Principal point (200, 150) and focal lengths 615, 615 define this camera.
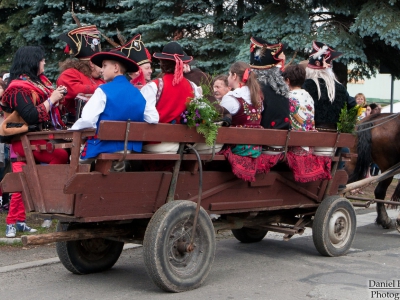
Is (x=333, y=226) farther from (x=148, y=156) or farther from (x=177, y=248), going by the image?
(x=148, y=156)

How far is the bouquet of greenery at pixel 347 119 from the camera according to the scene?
689cm

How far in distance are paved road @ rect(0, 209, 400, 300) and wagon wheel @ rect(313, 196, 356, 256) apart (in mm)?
145

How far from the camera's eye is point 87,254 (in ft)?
19.6

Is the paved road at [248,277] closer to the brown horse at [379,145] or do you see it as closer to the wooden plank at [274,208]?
the wooden plank at [274,208]

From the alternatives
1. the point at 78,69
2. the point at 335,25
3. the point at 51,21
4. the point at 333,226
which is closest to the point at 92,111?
the point at 78,69

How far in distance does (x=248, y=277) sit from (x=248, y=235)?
1740mm

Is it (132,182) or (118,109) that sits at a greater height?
(118,109)

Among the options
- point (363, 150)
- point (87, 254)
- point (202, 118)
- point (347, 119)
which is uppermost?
point (202, 118)

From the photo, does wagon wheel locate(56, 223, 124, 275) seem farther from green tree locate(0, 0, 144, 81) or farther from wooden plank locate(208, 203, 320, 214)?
green tree locate(0, 0, 144, 81)

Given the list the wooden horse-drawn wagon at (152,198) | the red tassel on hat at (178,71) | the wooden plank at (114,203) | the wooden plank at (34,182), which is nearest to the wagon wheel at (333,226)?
the wooden horse-drawn wagon at (152,198)

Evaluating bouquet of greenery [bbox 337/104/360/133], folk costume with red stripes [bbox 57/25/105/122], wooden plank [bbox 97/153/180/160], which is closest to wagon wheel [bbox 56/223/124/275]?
wooden plank [bbox 97/153/180/160]

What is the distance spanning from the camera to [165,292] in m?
5.29

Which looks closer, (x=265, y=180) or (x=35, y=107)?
(x=35, y=107)

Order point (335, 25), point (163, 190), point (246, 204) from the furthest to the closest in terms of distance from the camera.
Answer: point (335, 25) → point (246, 204) → point (163, 190)
